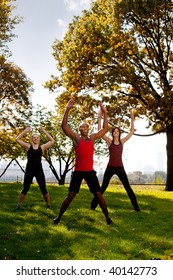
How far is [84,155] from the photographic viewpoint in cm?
1006

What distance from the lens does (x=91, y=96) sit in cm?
2808

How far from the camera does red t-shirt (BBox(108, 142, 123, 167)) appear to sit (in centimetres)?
1255

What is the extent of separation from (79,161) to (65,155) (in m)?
39.9

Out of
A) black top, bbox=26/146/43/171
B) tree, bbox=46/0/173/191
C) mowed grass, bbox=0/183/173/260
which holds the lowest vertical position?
mowed grass, bbox=0/183/173/260

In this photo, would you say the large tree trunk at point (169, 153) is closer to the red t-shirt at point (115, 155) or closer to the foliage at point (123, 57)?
the foliage at point (123, 57)

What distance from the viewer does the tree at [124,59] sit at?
25.7 meters

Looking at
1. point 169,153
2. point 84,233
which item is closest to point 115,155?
point 84,233

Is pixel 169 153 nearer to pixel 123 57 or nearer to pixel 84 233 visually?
pixel 123 57

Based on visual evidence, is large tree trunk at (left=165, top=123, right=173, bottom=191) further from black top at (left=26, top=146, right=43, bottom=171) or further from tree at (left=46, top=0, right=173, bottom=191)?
black top at (left=26, top=146, right=43, bottom=171)

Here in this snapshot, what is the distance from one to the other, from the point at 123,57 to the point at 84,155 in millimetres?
18475

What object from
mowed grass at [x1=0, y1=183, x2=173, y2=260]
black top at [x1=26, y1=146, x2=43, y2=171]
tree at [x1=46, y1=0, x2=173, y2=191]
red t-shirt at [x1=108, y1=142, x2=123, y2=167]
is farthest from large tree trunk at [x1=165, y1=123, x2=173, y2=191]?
black top at [x1=26, y1=146, x2=43, y2=171]

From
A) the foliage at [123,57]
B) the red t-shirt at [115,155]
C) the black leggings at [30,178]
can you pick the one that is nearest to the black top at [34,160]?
the black leggings at [30,178]

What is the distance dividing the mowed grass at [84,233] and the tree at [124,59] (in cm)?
1319

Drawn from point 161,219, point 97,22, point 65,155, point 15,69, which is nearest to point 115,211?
point 161,219
